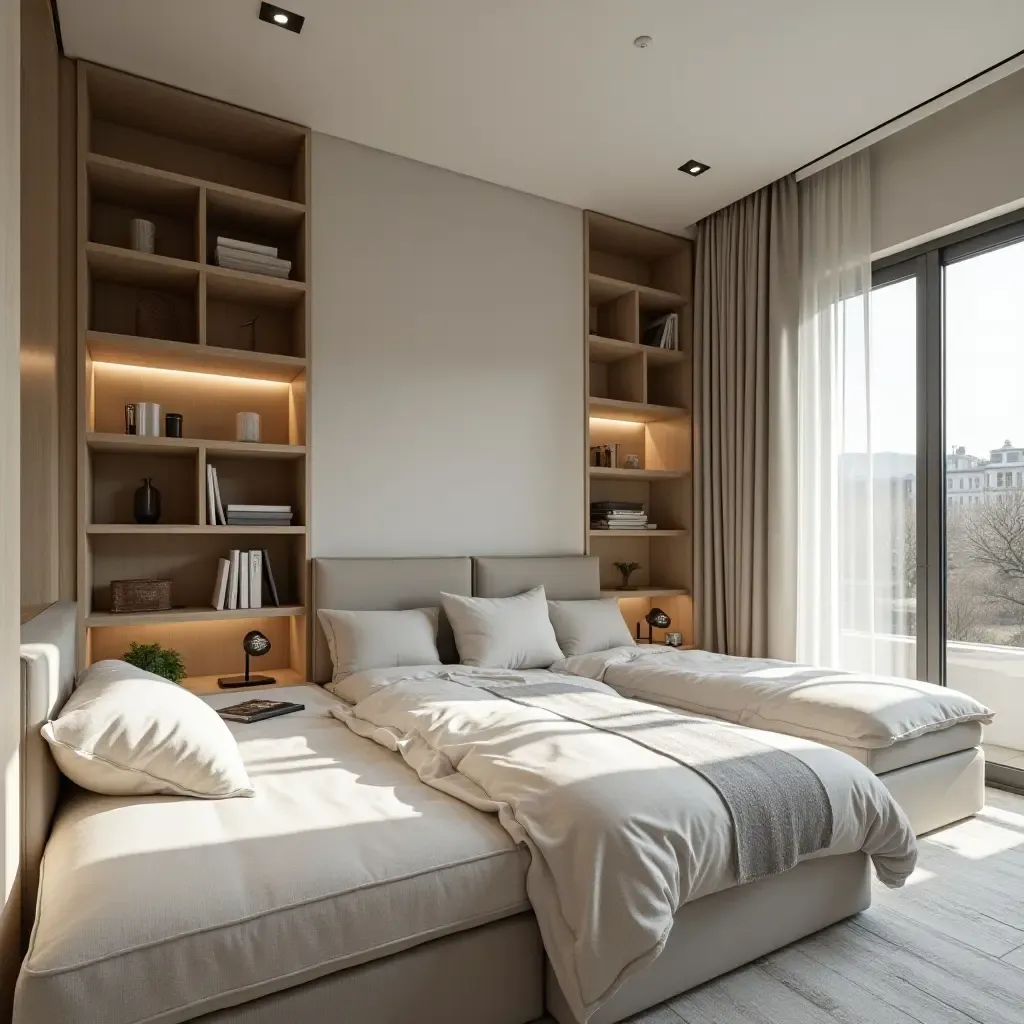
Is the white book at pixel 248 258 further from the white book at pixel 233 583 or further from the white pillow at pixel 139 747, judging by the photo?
the white pillow at pixel 139 747

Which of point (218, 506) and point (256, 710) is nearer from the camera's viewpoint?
point (256, 710)

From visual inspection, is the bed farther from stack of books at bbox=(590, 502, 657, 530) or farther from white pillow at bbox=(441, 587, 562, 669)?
stack of books at bbox=(590, 502, 657, 530)

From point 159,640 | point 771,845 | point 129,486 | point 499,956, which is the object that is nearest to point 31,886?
point 499,956

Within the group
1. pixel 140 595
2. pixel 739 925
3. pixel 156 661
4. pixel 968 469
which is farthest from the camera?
pixel 968 469

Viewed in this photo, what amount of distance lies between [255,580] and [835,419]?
2.81 metres

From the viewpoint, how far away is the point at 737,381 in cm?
420

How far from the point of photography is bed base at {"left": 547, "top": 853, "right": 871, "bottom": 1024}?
1687 millimetres

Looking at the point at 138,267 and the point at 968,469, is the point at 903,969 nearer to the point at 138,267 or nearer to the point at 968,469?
the point at 968,469

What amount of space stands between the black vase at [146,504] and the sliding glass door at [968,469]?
3259 millimetres

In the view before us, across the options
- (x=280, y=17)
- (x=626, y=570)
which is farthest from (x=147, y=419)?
(x=626, y=570)

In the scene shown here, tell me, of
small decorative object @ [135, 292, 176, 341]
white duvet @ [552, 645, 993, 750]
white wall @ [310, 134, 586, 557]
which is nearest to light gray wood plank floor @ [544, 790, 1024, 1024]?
white duvet @ [552, 645, 993, 750]

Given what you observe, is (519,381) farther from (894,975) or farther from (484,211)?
(894,975)

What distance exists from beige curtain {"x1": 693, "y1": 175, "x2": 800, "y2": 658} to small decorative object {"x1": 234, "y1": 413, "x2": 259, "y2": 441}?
2462 mm

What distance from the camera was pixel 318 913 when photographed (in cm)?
140
